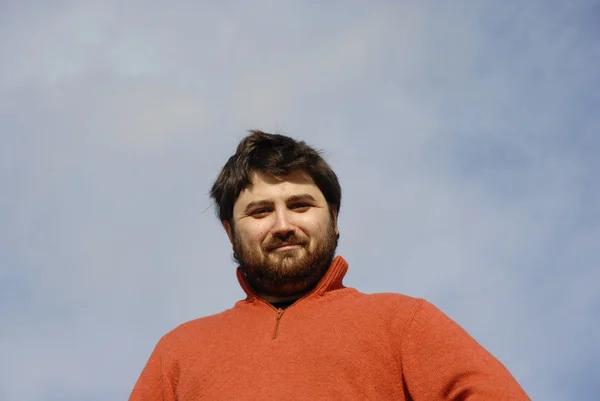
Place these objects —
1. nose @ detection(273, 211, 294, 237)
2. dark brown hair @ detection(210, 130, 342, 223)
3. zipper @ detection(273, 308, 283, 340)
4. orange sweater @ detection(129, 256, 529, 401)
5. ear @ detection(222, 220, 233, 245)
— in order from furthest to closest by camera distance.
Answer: ear @ detection(222, 220, 233, 245)
dark brown hair @ detection(210, 130, 342, 223)
nose @ detection(273, 211, 294, 237)
zipper @ detection(273, 308, 283, 340)
orange sweater @ detection(129, 256, 529, 401)

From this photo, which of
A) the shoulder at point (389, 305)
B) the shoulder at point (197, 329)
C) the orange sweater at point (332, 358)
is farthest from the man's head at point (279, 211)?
the shoulder at point (389, 305)

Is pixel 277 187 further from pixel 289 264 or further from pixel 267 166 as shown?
pixel 289 264

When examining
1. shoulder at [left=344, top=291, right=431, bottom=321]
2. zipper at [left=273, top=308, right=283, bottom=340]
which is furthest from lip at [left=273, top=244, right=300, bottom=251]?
shoulder at [left=344, top=291, right=431, bottom=321]

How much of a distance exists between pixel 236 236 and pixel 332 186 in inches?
33.3

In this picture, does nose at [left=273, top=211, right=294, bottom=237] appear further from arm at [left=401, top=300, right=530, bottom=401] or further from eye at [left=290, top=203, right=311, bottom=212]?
arm at [left=401, top=300, right=530, bottom=401]

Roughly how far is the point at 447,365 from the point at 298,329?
0.99 meters

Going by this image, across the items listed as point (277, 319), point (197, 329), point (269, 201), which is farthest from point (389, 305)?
point (197, 329)

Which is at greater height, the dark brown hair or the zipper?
the dark brown hair

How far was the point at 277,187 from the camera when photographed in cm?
525

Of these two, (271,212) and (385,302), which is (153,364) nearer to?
(271,212)

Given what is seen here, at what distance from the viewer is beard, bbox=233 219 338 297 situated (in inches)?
198

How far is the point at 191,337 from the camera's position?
5.05m

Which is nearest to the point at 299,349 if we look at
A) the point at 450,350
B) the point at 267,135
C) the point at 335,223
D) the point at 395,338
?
the point at 395,338

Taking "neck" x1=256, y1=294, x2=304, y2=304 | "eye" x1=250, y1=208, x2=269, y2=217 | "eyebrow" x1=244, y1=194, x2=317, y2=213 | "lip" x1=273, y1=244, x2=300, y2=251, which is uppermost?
"eyebrow" x1=244, y1=194, x2=317, y2=213
